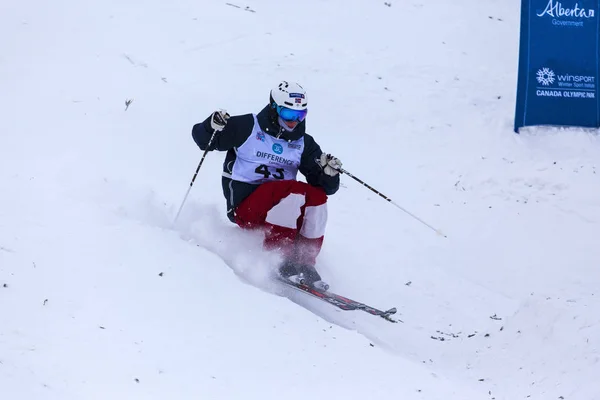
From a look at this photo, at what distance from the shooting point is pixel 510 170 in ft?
29.6

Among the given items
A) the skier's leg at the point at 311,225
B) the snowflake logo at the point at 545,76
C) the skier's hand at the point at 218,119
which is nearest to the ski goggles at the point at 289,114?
the skier's hand at the point at 218,119

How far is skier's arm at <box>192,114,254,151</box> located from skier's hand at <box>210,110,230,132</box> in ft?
0.49

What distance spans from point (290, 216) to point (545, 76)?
14.7 ft

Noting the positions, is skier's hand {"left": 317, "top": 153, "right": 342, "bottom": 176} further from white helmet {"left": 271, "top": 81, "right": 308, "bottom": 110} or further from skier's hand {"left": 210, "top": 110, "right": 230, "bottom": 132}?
skier's hand {"left": 210, "top": 110, "right": 230, "bottom": 132}

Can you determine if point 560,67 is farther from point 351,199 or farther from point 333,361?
point 333,361

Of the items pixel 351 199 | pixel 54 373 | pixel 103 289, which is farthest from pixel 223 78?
pixel 54 373

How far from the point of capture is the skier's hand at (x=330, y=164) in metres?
6.56

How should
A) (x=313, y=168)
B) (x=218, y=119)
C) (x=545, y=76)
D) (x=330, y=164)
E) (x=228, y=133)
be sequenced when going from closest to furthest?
1. (x=218, y=119)
2. (x=330, y=164)
3. (x=228, y=133)
4. (x=313, y=168)
5. (x=545, y=76)

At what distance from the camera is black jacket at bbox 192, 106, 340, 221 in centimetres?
670

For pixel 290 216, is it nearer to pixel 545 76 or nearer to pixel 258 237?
pixel 258 237

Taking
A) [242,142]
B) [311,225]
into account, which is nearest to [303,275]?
[311,225]

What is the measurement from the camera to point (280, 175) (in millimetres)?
6895

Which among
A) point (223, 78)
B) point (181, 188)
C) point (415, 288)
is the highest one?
point (223, 78)

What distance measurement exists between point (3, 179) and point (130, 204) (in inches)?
38.1
